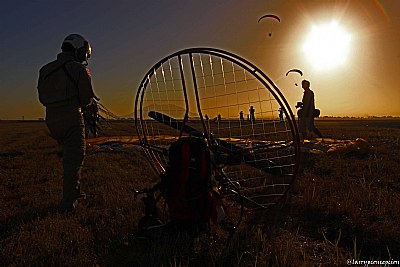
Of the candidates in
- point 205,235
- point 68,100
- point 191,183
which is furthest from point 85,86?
point 205,235

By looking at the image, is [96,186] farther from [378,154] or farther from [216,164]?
[378,154]

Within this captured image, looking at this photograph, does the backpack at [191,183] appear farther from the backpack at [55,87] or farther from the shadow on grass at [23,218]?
the backpack at [55,87]

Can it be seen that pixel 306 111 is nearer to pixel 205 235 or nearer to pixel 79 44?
pixel 79 44

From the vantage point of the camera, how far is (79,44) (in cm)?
435

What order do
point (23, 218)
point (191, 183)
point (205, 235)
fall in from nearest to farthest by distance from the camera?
point (191, 183), point (205, 235), point (23, 218)

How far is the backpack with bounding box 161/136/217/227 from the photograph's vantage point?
9.54ft

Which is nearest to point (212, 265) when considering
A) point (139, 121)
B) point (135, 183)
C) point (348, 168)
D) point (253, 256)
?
point (253, 256)

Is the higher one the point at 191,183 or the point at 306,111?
the point at 306,111

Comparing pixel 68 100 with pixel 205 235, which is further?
pixel 68 100

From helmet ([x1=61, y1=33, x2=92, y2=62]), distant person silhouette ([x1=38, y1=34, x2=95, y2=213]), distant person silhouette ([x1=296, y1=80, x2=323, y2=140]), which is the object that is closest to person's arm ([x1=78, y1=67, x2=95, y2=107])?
distant person silhouette ([x1=38, y1=34, x2=95, y2=213])

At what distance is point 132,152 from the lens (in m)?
9.62

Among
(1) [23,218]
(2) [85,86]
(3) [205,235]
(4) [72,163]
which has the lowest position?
(3) [205,235]

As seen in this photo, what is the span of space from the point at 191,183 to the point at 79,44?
9.02 ft

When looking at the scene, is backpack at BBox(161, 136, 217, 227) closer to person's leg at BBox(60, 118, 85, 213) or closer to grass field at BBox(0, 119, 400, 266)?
grass field at BBox(0, 119, 400, 266)
